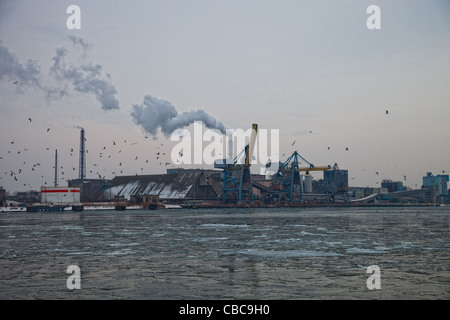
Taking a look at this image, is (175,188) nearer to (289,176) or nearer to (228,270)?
(289,176)

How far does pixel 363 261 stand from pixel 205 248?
10.6 meters

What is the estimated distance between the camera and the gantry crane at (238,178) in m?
176

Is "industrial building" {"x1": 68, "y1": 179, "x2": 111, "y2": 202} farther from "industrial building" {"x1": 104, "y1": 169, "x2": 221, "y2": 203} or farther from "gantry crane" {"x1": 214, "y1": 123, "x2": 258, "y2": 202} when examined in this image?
"gantry crane" {"x1": 214, "y1": 123, "x2": 258, "y2": 202}

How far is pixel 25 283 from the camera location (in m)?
18.2

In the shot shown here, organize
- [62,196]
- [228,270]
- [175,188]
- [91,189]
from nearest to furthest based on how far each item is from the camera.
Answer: [228,270] → [62,196] → [175,188] → [91,189]

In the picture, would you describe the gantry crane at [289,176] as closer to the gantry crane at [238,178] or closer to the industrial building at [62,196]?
the gantry crane at [238,178]

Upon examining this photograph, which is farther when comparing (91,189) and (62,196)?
(91,189)

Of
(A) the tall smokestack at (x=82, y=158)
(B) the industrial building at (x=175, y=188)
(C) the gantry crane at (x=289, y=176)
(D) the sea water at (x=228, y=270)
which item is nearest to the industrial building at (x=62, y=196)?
(A) the tall smokestack at (x=82, y=158)

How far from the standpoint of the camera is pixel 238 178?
181 metres

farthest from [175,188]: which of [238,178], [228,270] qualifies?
[228,270]

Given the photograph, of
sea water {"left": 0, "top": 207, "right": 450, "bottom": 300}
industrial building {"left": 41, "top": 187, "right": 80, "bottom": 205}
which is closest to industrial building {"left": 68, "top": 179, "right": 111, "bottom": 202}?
industrial building {"left": 41, "top": 187, "right": 80, "bottom": 205}
